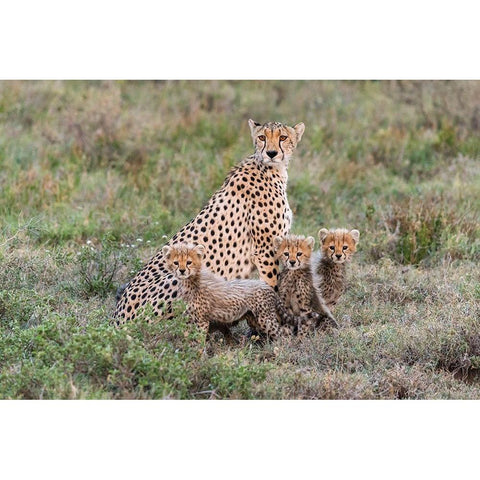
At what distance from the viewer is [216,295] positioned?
5.11 metres

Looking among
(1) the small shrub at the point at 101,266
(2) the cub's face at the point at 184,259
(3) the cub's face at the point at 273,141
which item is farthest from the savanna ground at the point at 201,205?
(3) the cub's face at the point at 273,141

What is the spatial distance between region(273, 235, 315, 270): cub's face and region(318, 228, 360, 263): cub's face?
0.44 ft

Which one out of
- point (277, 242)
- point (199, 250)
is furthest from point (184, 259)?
point (277, 242)

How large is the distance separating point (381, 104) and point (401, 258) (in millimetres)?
3952

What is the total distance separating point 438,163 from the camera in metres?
8.81

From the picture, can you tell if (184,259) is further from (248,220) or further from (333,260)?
(333,260)

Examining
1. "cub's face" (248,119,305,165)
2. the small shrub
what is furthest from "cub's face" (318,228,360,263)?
the small shrub

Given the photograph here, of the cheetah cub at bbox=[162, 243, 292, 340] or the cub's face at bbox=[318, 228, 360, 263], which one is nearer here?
the cheetah cub at bbox=[162, 243, 292, 340]

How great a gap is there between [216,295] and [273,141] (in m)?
1.04

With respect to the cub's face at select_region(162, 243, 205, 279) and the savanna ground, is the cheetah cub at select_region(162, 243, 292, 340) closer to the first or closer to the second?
the cub's face at select_region(162, 243, 205, 279)

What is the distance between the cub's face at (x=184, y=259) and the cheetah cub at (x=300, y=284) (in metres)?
0.62

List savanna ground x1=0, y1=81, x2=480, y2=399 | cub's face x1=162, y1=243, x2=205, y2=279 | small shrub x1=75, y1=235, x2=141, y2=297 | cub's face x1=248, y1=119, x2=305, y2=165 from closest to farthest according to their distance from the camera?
savanna ground x1=0, y1=81, x2=480, y2=399, cub's face x1=162, y1=243, x2=205, y2=279, cub's face x1=248, y1=119, x2=305, y2=165, small shrub x1=75, y1=235, x2=141, y2=297

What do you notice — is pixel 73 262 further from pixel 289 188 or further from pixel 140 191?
pixel 289 188

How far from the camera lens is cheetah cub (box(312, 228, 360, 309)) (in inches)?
218
